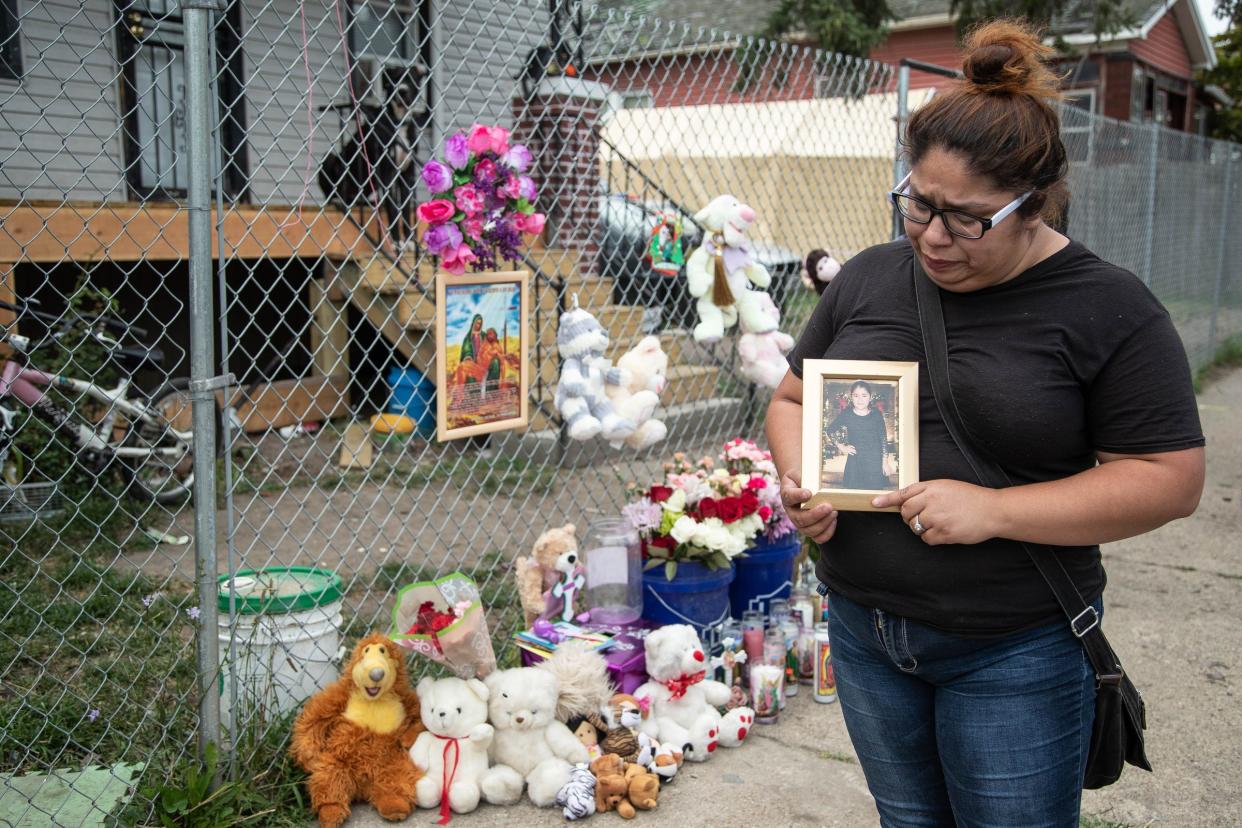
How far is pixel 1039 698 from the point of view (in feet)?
5.81

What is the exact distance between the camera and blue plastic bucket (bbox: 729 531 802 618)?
402cm

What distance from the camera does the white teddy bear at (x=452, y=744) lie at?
118 inches

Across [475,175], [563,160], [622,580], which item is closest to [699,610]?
[622,580]

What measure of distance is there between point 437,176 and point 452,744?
1.71 meters

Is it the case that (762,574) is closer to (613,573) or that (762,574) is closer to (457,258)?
(613,573)

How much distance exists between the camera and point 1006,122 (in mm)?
1650

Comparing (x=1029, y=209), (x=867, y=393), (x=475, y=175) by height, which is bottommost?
(x=867, y=393)

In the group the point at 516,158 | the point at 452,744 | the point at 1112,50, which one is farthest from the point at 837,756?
the point at 1112,50

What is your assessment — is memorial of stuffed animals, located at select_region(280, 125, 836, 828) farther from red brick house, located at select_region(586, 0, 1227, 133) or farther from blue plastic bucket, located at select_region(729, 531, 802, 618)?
red brick house, located at select_region(586, 0, 1227, 133)

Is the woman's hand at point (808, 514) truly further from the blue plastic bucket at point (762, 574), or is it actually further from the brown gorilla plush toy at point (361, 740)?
the blue plastic bucket at point (762, 574)

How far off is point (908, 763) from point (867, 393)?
0.69 meters

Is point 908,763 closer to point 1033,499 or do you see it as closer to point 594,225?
point 1033,499

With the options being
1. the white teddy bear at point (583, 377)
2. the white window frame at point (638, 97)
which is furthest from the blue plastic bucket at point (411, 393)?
the white teddy bear at point (583, 377)

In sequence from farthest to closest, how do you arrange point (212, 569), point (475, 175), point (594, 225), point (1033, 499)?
point (594, 225)
point (475, 175)
point (212, 569)
point (1033, 499)
